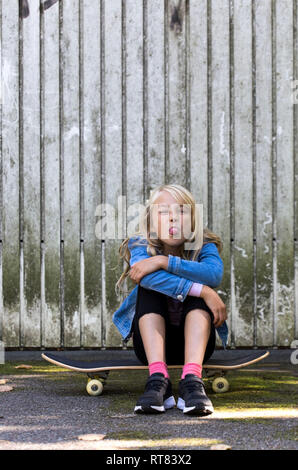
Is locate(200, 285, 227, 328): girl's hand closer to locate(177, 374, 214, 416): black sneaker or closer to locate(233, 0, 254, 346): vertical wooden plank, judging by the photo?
locate(177, 374, 214, 416): black sneaker

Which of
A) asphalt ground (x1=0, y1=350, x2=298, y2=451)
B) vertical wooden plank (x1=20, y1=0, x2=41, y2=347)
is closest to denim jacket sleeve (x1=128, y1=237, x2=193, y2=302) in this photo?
asphalt ground (x1=0, y1=350, x2=298, y2=451)

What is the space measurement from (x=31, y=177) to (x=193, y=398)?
72.6 inches

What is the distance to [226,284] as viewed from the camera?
12.3 ft

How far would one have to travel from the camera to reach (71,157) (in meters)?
3.73

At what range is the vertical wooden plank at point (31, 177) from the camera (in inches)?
147

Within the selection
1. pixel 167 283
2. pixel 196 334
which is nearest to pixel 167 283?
pixel 167 283

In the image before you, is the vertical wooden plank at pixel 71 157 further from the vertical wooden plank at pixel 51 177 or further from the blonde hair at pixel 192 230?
the blonde hair at pixel 192 230

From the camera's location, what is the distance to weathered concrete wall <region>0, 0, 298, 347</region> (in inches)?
147

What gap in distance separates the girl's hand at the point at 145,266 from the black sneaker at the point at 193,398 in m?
0.42

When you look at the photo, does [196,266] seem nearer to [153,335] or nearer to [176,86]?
[153,335]

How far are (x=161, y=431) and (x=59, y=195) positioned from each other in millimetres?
1882

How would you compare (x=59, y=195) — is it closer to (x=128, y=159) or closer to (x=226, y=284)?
(x=128, y=159)
